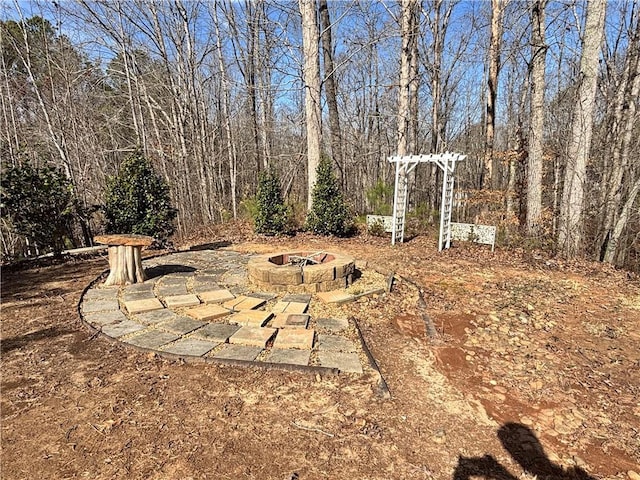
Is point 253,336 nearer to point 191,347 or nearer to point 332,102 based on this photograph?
point 191,347

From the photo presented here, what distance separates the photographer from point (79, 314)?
3.40 m

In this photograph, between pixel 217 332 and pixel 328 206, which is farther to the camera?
pixel 328 206

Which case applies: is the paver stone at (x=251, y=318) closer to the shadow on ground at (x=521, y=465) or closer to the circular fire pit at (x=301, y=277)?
the circular fire pit at (x=301, y=277)

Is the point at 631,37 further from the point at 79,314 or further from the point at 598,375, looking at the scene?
the point at 79,314

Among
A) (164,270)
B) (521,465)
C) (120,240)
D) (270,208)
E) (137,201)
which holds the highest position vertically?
(137,201)

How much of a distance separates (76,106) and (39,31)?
6.32 feet

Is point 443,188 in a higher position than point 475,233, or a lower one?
higher

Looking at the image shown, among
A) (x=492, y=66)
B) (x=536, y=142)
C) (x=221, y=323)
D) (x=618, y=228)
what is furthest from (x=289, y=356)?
(x=492, y=66)

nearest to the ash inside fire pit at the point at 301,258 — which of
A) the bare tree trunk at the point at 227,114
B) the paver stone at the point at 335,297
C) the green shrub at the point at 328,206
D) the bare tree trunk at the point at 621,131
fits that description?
the paver stone at the point at 335,297

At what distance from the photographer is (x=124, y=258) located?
4.39m

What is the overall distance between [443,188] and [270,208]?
3.68m

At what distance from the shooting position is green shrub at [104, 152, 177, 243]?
5961 mm

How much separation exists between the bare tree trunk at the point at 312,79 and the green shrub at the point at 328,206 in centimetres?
63

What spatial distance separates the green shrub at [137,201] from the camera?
235 inches
